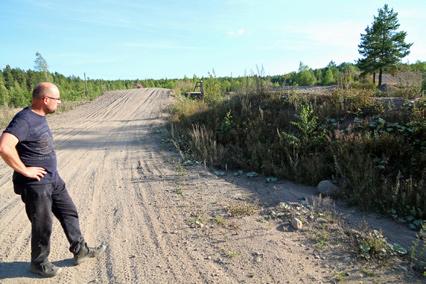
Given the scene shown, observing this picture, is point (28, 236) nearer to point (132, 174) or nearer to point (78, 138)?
point (132, 174)

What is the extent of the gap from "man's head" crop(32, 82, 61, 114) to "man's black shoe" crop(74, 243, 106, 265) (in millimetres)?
1725

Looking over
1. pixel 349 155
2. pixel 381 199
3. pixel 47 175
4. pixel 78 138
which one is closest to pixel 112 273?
pixel 47 175

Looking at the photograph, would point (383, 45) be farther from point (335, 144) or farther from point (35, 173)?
point (35, 173)

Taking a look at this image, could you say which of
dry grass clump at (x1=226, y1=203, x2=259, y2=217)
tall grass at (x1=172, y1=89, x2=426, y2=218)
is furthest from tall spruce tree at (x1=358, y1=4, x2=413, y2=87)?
dry grass clump at (x1=226, y1=203, x2=259, y2=217)

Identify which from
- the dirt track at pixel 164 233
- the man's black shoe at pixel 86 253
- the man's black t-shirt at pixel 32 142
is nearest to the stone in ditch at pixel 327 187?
the dirt track at pixel 164 233

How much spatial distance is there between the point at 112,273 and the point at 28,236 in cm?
184

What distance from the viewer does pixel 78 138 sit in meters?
13.3

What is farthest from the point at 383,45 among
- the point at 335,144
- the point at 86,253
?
the point at 86,253

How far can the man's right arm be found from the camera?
11.2 ft

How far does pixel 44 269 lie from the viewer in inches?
156

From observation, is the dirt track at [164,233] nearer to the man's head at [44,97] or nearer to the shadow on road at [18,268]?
the shadow on road at [18,268]

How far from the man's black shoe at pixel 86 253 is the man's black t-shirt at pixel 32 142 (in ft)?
3.16

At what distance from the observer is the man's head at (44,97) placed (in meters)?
3.80

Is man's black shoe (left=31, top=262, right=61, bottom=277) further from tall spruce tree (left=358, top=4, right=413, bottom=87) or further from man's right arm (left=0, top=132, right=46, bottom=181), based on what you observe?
tall spruce tree (left=358, top=4, right=413, bottom=87)
